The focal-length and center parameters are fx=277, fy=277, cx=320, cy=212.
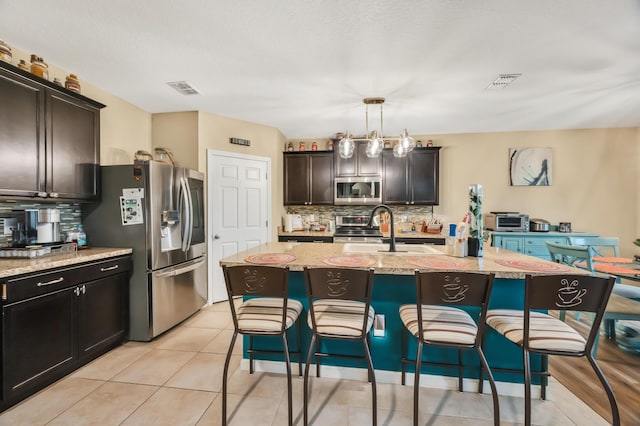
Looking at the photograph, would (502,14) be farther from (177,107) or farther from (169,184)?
(177,107)

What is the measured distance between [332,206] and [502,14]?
350 centimetres

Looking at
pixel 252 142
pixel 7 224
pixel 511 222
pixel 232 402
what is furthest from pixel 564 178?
pixel 7 224

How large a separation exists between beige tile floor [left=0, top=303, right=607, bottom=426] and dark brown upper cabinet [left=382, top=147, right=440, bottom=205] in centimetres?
296

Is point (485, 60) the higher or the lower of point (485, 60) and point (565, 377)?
the higher

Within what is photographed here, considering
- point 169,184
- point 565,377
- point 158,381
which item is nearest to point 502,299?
point 565,377

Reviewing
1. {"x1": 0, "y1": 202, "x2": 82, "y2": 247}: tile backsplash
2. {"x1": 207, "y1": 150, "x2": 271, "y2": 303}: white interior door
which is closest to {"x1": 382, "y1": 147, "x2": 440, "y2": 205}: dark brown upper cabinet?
{"x1": 207, "y1": 150, "x2": 271, "y2": 303}: white interior door

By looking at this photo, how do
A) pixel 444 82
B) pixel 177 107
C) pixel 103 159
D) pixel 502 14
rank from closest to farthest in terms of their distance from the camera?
pixel 502 14
pixel 444 82
pixel 103 159
pixel 177 107

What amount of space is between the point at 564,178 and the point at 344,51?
4421 mm

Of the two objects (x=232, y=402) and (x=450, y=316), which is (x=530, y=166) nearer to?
(x=450, y=316)

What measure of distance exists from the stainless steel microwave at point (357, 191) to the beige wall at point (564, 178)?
116 cm

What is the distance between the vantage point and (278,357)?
220 cm

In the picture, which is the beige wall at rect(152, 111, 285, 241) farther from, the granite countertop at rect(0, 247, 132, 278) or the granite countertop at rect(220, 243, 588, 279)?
the granite countertop at rect(220, 243, 588, 279)

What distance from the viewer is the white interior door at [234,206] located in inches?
151

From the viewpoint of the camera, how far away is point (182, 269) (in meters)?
3.05
